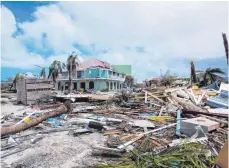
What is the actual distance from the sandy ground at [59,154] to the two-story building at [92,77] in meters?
34.5

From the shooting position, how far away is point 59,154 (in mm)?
5422

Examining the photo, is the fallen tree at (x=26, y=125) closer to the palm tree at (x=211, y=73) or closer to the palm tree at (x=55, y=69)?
the palm tree at (x=211, y=73)

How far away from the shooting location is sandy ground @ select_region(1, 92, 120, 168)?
4.87m

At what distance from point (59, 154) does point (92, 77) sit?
37925 mm

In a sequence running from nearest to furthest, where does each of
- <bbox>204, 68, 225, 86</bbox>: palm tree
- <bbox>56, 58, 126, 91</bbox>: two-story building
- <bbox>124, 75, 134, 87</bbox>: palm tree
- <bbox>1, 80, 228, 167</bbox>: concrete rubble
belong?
<bbox>1, 80, 228, 167</bbox>: concrete rubble < <bbox>204, 68, 225, 86</bbox>: palm tree < <bbox>56, 58, 126, 91</bbox>: two-story building < <bbox>124, 75, 134, 87</bbox>: palm tree

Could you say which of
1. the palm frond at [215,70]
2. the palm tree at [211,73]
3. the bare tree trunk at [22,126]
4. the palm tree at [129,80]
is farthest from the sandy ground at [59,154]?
the palm tree at [129,80]

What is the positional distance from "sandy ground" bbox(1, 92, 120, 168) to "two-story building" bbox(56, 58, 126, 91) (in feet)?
113

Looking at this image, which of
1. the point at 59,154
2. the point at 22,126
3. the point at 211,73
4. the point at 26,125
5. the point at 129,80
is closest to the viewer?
the point at 59,154

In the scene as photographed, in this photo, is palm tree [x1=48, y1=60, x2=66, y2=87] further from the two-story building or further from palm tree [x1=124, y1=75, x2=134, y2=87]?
palm tree [x1=124, y1=75, x2=134, y2=87]

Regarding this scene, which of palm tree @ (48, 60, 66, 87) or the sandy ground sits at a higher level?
palm tree @ (48, 60, 66, 87)

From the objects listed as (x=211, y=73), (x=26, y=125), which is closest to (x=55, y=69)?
(x=211, y=73)

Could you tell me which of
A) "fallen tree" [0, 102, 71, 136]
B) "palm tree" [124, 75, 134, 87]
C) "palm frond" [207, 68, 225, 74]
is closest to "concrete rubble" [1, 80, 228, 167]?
"fallen tree" [0, 102, 71, 136]

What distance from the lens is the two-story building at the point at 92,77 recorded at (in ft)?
140

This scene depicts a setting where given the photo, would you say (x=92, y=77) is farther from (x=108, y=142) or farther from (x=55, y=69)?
(x=108, y=142)
